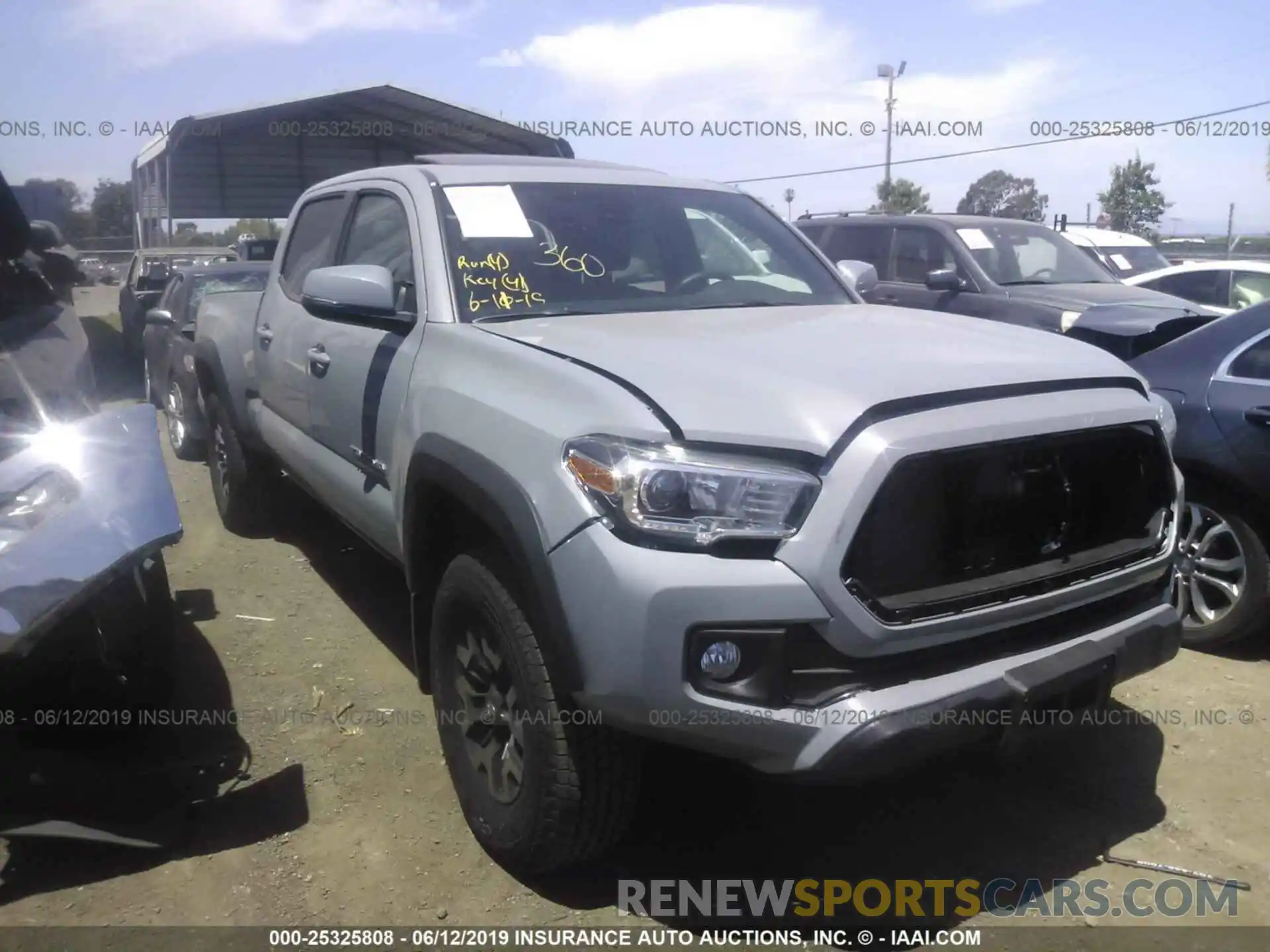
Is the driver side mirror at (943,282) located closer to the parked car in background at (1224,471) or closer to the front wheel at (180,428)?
the parked car in background at (1224,471)

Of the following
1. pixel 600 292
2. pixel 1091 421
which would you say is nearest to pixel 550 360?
pixel 600 292

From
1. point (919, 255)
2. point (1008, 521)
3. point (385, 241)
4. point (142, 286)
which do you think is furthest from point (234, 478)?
point (142, 286)

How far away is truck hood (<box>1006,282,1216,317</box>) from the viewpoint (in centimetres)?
757

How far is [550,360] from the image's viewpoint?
284cm

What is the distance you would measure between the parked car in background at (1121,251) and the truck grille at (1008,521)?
9.73 meters

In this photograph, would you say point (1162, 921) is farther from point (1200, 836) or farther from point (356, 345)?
point (356, 345)

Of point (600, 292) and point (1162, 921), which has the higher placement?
point (600, 292)

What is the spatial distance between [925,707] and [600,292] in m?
1.87

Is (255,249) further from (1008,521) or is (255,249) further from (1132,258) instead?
(1008,521)

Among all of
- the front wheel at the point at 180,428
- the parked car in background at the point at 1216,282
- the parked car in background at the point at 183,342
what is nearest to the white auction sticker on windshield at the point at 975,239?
the parked car in background at the point at 1216,282

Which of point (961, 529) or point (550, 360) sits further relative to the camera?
point (550, 360)

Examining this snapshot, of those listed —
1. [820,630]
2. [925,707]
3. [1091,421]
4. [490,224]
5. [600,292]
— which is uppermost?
[490,224]

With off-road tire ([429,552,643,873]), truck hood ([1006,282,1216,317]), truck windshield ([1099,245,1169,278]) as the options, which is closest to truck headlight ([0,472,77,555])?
off-road tire ([429,552,643,873])

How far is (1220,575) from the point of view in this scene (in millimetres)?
4332
